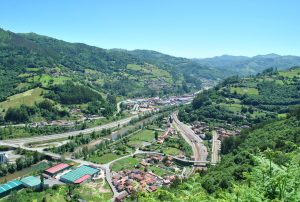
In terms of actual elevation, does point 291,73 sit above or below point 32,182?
above

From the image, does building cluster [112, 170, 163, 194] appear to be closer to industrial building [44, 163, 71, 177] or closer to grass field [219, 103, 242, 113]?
industrial building [44, 163, 71, 177]

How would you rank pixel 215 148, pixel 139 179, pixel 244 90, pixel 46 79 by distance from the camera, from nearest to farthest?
pixel 139 179, pixel 215 148, pixel 244 90, pixel 46 79

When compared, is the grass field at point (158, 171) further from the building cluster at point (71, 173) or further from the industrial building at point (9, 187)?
the industrial building at point (9, 187)

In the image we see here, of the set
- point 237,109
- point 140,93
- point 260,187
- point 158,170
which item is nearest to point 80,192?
point 158,170

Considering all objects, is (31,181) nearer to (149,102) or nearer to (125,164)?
(125,164)

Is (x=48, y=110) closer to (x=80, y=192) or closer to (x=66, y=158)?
(x=66, y=158)

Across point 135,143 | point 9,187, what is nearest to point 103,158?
point 135,143
